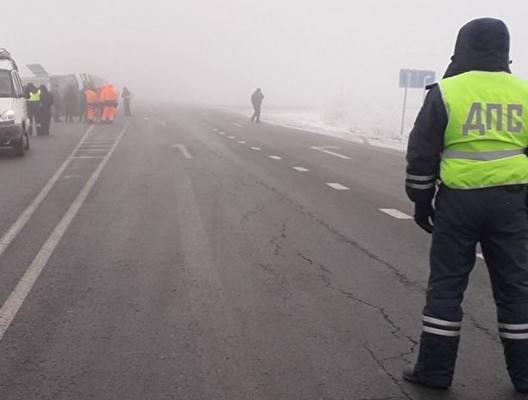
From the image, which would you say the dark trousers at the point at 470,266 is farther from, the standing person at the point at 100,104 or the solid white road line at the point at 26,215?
the standing person at the point at 100,104

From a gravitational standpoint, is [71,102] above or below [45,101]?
below

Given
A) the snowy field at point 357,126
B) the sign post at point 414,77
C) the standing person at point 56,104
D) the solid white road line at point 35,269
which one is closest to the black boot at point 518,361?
the solid white road line at point 35,269

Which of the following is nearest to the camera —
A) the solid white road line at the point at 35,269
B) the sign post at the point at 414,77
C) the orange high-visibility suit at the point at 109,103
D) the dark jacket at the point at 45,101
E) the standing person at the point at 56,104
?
the solid white road line at the point at 35,269

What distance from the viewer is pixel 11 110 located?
14.4m

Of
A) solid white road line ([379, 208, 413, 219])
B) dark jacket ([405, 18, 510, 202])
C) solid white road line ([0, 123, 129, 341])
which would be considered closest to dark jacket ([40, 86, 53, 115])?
solid white road line ([0, 123, 129, 341])

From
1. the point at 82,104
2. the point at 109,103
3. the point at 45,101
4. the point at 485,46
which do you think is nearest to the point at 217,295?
the point at 485,46

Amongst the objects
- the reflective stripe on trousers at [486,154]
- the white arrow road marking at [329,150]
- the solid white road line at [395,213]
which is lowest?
the white arrow road marking at [329,150]

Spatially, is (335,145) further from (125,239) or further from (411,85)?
(125,239)

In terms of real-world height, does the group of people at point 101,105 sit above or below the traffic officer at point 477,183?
below

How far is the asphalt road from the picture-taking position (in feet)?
11.8

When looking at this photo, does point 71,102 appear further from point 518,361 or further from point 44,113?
point 518,361

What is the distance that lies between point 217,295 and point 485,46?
2.69 meters

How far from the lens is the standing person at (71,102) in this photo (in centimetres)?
2958

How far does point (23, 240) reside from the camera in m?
6.75
